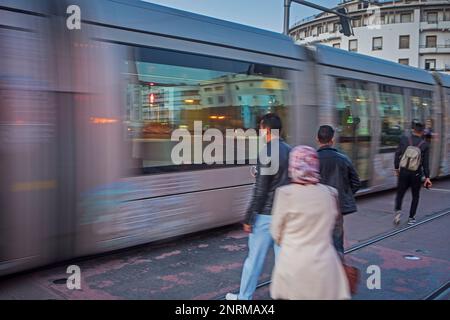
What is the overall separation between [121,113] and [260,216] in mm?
2105

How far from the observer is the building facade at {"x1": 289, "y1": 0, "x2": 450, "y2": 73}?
57.0 m

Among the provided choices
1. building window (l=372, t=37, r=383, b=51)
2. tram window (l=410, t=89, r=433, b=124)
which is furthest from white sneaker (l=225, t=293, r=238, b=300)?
building window (l=372, t=37, r=383, b=51)

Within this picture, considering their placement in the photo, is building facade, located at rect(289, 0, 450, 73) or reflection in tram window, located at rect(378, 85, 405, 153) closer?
reflection in tram window, located at rect(378, 85, 405, 153)

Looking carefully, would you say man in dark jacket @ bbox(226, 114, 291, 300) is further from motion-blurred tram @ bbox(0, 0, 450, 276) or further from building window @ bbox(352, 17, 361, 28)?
building window @ bbox(352, 17, 361, 28)

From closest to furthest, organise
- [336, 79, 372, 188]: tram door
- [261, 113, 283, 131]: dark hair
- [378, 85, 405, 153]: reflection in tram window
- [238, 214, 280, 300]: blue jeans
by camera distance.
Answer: [238, 214, 280, 300]: blue jeans < [261, 113, 283, 131]: dark hair < [336, 79, 372, 188]: tram door < [378, 85, 405, 153]: reflection in tram window

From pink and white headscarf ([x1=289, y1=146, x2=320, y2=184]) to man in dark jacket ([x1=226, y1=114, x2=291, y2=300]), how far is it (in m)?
1.02

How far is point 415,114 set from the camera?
432 inches

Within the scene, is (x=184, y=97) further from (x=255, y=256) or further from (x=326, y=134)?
(x=255, y=256)

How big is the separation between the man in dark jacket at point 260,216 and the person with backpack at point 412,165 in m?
4.30

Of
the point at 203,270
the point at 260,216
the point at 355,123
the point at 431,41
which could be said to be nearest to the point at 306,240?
the point at 260,216

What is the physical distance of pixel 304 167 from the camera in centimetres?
292

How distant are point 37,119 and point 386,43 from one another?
202 ft

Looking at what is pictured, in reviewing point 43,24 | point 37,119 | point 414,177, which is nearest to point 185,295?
point 37,119

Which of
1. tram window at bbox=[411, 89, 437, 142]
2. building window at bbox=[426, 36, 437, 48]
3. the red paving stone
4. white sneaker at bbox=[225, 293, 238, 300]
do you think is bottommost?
the red paving stone
